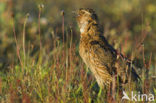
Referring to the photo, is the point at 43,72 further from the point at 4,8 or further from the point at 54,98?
the point at 4,8

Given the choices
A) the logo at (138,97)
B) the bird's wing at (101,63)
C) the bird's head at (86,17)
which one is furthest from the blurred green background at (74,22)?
the logo at (138,97)

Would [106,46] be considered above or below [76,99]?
above

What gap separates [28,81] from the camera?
399 cm

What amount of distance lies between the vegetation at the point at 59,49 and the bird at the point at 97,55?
0.43ft

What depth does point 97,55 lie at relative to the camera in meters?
4.04

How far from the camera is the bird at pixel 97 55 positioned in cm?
401

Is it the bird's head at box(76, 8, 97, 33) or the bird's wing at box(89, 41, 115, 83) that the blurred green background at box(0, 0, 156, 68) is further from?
the bird's wing at box(89, 41, 115, 83)

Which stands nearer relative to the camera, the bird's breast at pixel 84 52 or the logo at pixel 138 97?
the logo at pixel 138 97

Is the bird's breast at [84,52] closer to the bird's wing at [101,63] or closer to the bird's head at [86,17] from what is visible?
the bird's wing at [101,63]

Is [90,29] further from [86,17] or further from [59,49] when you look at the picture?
[59,49]

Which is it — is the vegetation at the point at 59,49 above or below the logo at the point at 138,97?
above

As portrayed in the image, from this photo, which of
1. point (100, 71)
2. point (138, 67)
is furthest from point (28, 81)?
point (138, 67)

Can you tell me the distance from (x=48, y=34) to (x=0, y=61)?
62.8 inches

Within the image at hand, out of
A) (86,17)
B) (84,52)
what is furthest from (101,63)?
(86,17)
